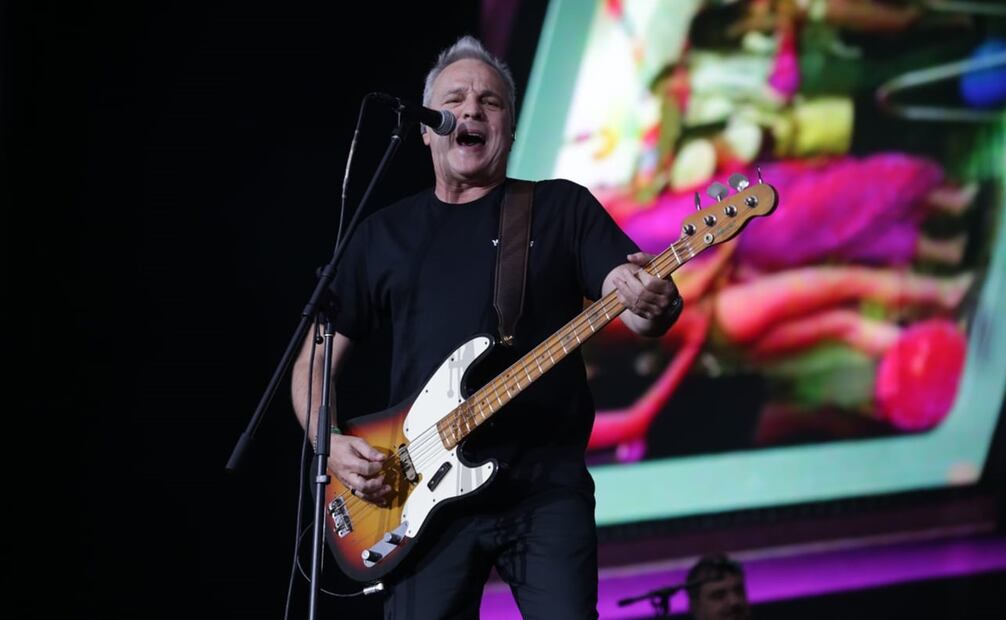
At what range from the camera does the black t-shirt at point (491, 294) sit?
2.63 meters

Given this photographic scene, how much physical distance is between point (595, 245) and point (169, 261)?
2.19 metres

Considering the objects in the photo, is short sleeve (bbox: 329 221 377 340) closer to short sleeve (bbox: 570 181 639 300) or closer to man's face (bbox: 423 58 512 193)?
man's face (bbox: 423 58 512 193)

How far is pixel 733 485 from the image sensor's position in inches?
168

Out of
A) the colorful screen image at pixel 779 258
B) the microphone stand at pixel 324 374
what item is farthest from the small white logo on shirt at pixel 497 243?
the colorful screen image at pixel 779 258

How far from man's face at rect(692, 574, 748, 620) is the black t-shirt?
1613mm

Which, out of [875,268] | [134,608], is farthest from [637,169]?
[134,608]

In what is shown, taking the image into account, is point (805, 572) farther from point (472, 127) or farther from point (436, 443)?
point (472, 127)

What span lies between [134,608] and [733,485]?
2.25m

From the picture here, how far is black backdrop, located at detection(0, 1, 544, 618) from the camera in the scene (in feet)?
13.6

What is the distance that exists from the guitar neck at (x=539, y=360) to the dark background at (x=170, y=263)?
175 cm

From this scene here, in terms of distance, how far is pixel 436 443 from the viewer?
2.70 m

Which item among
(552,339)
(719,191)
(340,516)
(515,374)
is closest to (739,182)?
(719,191)

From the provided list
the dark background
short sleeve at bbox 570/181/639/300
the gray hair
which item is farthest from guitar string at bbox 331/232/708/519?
the dark background

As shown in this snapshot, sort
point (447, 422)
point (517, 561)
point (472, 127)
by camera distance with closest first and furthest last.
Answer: point (517, 561)
point (447, 422)
point (472, 127)
